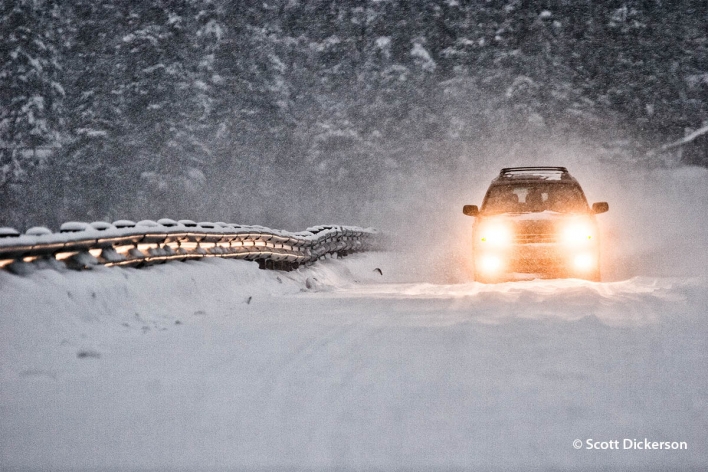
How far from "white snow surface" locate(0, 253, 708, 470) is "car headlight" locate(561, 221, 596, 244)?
3.08 meters

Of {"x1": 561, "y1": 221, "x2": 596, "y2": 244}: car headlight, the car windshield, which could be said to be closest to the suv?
{"x1": 561, "y1": 221, "x2": 596, "y2": 244}: car headlight

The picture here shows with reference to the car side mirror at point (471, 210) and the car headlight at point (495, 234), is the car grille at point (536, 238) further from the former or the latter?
the car side mirror at point (471, 210)

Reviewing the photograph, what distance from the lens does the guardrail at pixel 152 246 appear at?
7.58 metres

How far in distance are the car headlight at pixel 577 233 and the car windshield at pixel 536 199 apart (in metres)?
0.34

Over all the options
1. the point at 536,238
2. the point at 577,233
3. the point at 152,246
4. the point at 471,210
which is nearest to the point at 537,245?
the point at 536,238

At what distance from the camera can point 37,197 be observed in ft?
170

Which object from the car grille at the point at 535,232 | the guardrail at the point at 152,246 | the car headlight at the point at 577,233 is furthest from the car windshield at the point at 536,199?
the guardrail at the point at 152,246

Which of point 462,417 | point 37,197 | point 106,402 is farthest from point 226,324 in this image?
point 37,197

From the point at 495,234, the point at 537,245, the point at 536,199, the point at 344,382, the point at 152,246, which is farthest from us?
the point at 536,199

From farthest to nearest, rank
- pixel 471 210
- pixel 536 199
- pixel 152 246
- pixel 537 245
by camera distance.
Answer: pixel 536 199 < pixel 471 210 < pixel 537 245 < pixel 152 246

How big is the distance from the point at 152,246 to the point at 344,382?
594 centimetres

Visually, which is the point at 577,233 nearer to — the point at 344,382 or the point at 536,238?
the point at 536,238

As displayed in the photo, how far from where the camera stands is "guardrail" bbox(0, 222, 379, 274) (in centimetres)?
758

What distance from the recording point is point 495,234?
12.3 metres
